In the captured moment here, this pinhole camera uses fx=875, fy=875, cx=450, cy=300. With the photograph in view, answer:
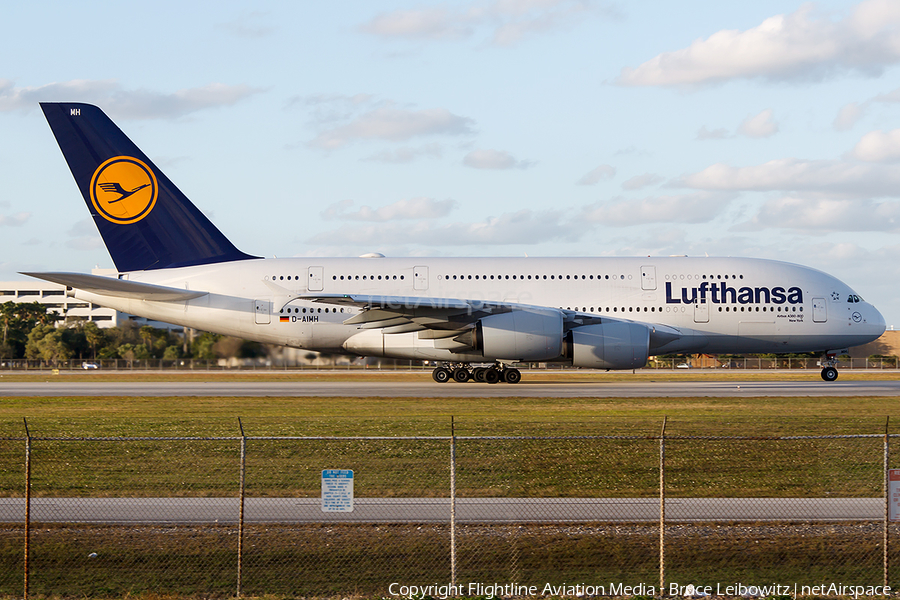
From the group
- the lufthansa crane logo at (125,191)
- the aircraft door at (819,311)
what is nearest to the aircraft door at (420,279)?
the lufthansa crane logo at (125,191)

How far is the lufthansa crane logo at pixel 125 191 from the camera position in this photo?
36219 millimetres

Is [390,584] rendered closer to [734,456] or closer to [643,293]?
[734,456]

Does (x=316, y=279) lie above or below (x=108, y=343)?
above

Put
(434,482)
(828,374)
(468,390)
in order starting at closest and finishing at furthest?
1. (434,482)
2. (468,390)
3. (828,374)

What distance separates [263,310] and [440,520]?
→ 2614 cm

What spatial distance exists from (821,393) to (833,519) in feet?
68.9

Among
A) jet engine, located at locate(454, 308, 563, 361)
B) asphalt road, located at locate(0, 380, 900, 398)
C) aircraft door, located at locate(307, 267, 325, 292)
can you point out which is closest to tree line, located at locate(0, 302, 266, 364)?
asphalt road, located at locate(0, 380, 900, 398)

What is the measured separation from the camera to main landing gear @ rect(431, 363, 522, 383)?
36000 mm

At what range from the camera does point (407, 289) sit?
36156mm

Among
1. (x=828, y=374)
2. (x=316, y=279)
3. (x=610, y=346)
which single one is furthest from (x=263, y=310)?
(x=828, y=374)

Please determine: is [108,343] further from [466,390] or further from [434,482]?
[434,482]

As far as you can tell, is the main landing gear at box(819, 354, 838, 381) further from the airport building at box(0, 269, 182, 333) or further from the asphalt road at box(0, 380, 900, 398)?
the airport building at box(0, 269, 182, 333)

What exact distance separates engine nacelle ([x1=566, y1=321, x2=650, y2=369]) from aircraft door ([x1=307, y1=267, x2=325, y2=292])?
10.6m

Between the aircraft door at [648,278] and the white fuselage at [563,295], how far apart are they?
41 millimetres
